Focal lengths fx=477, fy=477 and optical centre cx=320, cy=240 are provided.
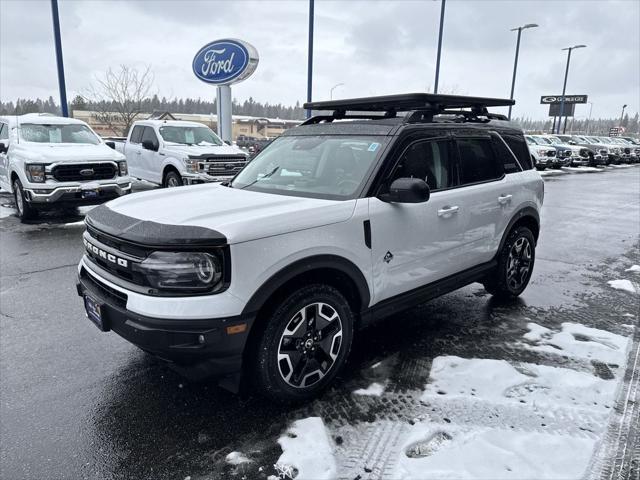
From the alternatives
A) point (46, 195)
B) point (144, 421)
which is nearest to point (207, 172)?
point (46, 195)

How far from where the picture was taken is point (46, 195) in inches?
323

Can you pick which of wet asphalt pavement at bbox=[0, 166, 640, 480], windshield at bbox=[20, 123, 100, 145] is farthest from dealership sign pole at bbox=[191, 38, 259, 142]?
wet asphalt pavement at bbox=[0, 166, 640, 480]

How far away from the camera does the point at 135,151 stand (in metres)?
12.5

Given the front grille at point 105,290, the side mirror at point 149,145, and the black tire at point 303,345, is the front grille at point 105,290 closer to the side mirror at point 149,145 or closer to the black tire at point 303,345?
the black tire at point 303,345

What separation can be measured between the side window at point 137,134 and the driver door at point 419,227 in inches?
418

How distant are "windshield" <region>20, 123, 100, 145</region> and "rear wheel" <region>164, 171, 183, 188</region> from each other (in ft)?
5.87

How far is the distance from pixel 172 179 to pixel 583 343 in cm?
959

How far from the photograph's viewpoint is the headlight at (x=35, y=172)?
27.0ft

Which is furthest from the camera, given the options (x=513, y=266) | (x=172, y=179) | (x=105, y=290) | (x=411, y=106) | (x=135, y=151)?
(x=135, y=151)

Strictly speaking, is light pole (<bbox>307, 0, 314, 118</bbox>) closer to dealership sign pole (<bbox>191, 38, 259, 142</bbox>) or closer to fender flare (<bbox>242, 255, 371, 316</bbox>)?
dealership sign pole (<bbox>191, 38, 259, 142</bbox>)

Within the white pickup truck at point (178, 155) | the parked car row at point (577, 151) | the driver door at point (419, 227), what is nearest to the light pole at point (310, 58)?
the white pickup truck at point (178, 155)

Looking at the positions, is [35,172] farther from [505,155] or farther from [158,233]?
[505,155]

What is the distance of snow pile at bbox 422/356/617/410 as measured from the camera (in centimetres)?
319

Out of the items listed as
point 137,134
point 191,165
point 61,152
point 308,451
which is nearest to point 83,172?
point 61,152
